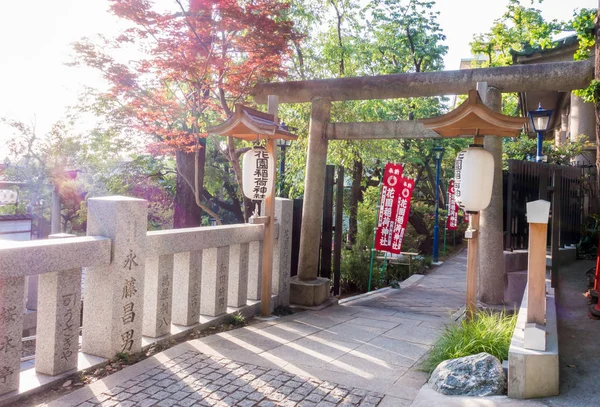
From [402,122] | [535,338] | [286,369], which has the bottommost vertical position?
[286,369]

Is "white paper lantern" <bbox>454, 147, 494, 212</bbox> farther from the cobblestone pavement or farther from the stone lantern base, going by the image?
the stone lantern base

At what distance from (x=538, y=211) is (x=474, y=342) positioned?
1.45 meters

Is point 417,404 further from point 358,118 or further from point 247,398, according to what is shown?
point 358,118

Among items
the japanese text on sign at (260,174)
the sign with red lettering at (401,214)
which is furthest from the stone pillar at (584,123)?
the japanese text on sign at (260,174)

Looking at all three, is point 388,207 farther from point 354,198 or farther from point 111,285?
point 111,285

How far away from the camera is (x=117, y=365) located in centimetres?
457

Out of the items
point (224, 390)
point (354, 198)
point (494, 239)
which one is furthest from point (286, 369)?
point (354, 198)

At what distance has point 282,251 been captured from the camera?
7.89m

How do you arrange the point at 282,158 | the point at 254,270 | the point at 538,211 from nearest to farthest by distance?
the point at 538,211, the point at 254,270, the point at 282,158

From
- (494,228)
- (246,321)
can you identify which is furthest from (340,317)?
(494,228)

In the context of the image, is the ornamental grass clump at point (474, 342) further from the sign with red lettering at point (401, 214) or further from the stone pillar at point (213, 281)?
the sign with red lettering at point (401, 214)

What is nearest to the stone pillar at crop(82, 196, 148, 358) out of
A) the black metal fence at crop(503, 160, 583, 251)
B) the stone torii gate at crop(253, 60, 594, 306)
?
the stone torii gate at crop(253, 60, 594, 306)

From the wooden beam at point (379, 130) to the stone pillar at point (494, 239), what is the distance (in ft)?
3.50

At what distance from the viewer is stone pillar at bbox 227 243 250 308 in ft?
22.3
